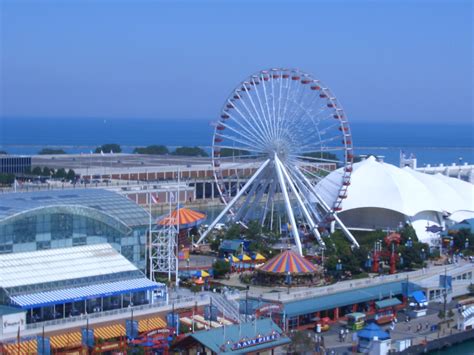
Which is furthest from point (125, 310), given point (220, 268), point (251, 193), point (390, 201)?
point (390, 201)

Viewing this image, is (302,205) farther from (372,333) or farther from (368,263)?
(372,333)

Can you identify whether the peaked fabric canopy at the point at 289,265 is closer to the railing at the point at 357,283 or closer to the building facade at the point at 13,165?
the railing at the point at 357,283

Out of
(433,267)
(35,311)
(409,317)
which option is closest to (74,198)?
(35,311)

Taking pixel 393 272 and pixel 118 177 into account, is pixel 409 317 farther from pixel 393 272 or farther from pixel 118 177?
pixel 118 177

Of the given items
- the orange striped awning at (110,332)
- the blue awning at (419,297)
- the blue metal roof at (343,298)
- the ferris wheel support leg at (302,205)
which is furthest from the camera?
the ferris wheel support leg at (302,205)

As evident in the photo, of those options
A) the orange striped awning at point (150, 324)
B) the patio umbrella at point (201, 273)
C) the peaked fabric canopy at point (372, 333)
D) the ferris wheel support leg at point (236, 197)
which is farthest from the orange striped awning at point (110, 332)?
the ferris wheel support leg at point (236, 197)

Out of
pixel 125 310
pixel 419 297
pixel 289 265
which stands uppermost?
pixel 289 265
